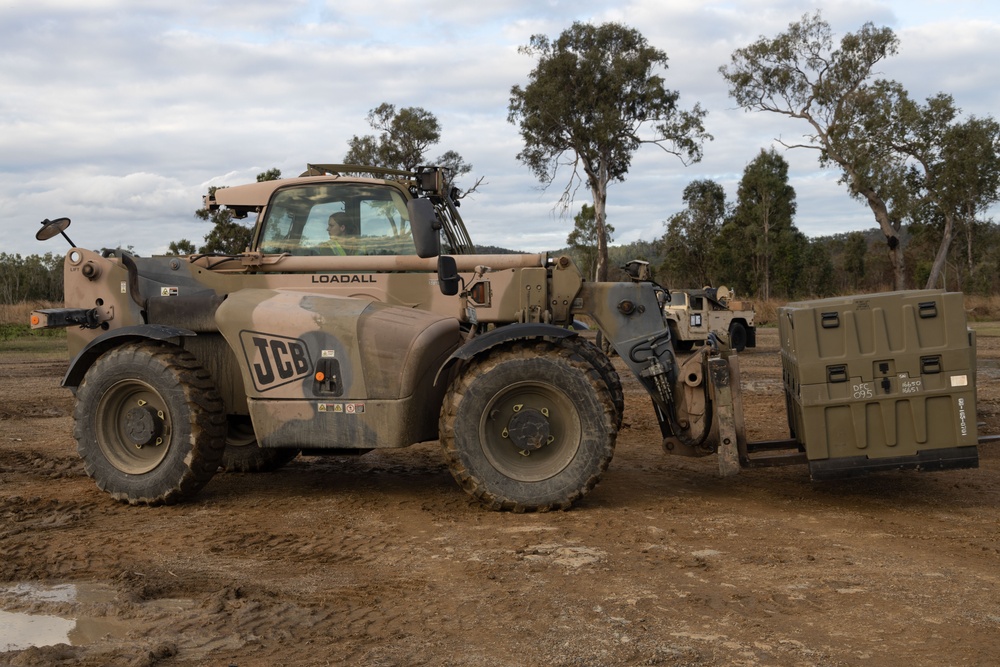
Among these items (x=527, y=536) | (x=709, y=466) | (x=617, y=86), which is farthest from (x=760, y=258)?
(x=527, y=536)

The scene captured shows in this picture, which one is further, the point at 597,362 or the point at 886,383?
the point at 597,362

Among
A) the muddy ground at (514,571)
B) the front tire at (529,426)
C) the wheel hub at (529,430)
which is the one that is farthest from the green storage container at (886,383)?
the wheel hub at (529,430)

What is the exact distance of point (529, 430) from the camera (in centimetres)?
678

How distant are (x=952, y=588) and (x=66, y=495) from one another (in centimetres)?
630

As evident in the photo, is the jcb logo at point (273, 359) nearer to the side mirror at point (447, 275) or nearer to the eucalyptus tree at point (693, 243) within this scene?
the side mirror at point (447, 275)

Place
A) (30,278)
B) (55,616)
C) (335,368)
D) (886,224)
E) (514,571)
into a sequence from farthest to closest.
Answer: (30,278) < (886,224) < (335,368) < (514,571) < (55,616)

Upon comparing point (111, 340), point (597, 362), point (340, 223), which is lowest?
point (597, 362)

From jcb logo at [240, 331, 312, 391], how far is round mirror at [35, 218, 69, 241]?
1595 mm

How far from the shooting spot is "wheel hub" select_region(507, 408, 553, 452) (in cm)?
678

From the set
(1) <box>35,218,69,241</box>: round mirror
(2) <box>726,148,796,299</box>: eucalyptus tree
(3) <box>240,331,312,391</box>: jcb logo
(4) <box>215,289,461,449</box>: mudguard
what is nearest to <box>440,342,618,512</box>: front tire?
(4) <box>215,289,461,449</box>: mudguard

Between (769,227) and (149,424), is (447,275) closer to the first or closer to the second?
(149,424)

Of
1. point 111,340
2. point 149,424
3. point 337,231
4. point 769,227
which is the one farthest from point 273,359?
point 769,227

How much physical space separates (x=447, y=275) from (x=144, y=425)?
2.46 m

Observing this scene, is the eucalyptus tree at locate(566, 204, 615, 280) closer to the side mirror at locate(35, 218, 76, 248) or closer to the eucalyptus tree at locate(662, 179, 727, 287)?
the eucalyptus tree at locate(662, 179, 727, 287)
